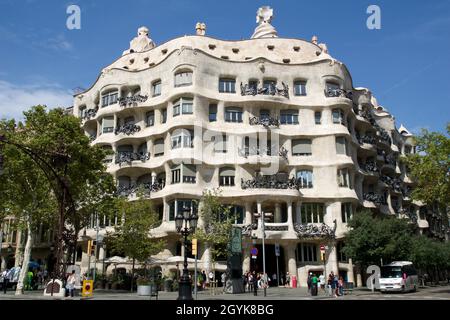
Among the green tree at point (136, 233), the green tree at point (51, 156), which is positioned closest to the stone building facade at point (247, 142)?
the green tree at point (136, 233)

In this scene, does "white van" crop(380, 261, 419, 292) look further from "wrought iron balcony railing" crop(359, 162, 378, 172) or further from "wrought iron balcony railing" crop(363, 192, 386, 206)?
"wrought iron balcony railing" crop(359, 162, 378, 172)

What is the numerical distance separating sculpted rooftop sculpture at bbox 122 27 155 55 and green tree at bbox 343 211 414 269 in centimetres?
3554

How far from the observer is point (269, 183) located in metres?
42.3

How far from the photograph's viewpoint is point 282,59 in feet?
167

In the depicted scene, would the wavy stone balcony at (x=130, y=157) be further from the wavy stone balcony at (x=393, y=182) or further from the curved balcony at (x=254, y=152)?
the wavy stone balcony at (x=393, y=182)

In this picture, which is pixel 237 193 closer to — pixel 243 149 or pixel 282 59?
pixel 243 149

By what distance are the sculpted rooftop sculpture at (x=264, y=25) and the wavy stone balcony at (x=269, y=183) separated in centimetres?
2017

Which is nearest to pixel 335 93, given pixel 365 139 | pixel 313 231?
pixel 365 139

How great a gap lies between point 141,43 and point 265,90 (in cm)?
2223

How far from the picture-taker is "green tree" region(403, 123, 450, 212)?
30.1 m

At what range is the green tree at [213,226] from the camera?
35250mm

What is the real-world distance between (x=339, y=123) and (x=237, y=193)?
13314mm

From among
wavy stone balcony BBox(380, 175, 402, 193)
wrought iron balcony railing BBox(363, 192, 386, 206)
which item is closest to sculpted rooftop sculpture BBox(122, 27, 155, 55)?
wrought iron balcony railing BBox(363, 192, 386, 206)
